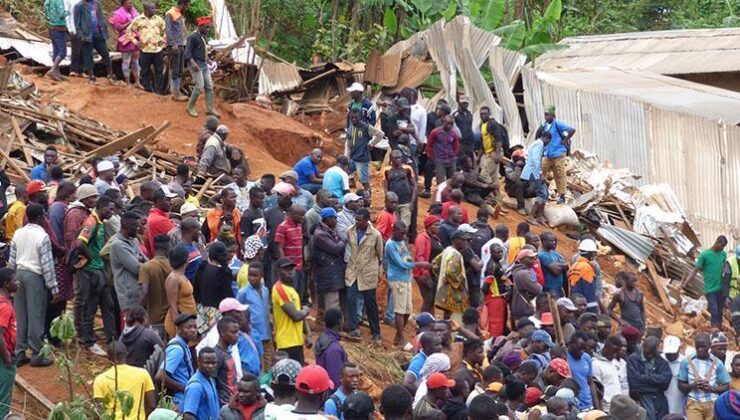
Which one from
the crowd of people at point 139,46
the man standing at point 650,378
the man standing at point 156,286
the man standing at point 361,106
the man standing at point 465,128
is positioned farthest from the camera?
the crowd of people at point 139,46

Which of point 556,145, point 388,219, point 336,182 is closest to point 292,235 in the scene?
point 388,219

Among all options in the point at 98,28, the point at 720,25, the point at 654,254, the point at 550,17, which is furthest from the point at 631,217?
the point at 720,25

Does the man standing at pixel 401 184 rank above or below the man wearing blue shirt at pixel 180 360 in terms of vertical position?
below

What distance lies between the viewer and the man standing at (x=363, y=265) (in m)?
14.4

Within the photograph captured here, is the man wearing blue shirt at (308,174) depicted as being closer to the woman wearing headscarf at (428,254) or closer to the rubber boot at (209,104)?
the woman wearing headscarf at (428,254)

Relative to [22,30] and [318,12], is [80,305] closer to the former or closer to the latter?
[22,30]

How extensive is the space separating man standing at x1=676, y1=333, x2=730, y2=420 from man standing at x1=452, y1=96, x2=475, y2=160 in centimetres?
630

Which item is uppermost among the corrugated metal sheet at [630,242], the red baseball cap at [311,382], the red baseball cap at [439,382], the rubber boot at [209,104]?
the red baseball cap at [311,382]

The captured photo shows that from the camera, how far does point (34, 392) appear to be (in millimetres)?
11781

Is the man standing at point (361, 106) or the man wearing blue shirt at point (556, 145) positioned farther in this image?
the man wearing blue shirt at point (556, 145)

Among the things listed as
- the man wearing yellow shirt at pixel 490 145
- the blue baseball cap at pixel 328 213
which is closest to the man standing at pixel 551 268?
the blue baseball cap at pixel 328 213

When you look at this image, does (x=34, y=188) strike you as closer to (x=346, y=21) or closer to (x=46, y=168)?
(x=46, y=168)

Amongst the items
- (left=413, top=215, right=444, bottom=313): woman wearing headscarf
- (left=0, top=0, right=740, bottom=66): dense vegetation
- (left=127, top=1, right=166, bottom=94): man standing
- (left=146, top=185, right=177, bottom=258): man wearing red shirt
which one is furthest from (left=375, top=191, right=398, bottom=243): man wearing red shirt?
(left=0, top=0, right=740, bottom=66): dense vegetation

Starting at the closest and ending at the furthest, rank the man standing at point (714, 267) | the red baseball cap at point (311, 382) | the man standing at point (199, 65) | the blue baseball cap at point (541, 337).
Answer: the red baseball cap at point (311, 382), the blue baseball cap at point (541, 337), the man standing at point (714, 267), the man standing at point (199, 65)
